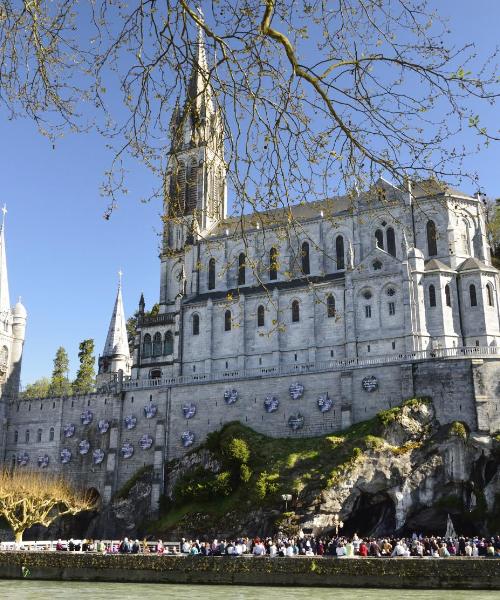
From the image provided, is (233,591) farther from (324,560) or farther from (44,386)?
(44,386)

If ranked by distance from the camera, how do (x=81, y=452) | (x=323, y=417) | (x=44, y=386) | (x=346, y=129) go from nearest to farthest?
1. (x=346, y=129)
2. (x=323, y=417)
3. (x=81, y=452)
4. (x=44, y=386)

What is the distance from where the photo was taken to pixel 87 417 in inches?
2264

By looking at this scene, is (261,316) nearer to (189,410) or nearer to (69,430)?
(189,410)

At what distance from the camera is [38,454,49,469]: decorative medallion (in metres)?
58.0

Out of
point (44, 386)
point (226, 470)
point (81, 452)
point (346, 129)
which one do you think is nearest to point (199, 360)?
point (81, 452)

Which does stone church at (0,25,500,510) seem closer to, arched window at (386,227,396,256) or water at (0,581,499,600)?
arched window at (386,227,396,256)

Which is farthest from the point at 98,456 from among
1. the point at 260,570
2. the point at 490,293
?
the point at 490,293

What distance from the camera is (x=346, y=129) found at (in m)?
8.49

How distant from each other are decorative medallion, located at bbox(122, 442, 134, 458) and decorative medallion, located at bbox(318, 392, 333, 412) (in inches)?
618

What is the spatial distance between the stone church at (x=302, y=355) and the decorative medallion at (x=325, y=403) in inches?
→ 2.8

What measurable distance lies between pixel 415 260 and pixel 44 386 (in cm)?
6337

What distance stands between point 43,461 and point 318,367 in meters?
25.6

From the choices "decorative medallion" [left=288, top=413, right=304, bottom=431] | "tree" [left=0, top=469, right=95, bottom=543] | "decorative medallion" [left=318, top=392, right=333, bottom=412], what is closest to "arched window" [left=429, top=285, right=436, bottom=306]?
"decorative medallion" [left=318, top=392, right=333, bottom=412]

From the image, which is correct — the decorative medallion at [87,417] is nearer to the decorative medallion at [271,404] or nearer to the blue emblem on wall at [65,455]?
the blue emblem on wall at [65,455]
